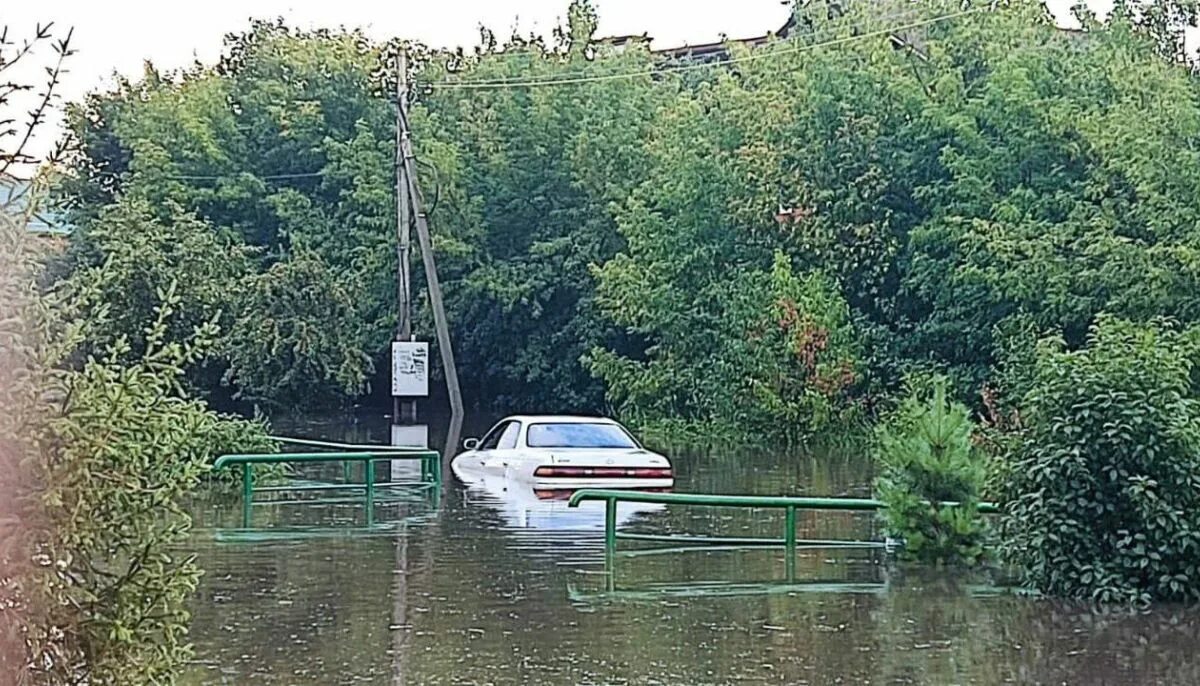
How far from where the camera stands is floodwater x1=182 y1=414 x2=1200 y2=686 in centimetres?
1127

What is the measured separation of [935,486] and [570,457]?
6797 millimetres

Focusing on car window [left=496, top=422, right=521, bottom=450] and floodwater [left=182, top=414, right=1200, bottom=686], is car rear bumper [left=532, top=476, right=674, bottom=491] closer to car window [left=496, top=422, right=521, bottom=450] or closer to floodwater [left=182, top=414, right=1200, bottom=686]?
car window [left=496, top=422, right=521, bottom=450]

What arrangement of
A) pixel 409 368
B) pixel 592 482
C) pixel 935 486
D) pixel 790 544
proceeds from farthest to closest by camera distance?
pixel 409 368, pixel 592 482, pixel 790 544, pixel 935 486

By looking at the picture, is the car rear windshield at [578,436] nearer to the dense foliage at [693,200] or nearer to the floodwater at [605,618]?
the floodwater at [605,618]

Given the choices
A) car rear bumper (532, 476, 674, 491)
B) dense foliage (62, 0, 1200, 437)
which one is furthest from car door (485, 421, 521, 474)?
dense foliage (62, 0, 1200, 437)

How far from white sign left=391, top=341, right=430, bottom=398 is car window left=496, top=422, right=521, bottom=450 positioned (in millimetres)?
17953

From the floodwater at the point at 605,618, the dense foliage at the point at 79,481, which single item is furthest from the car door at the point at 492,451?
the dense foliage at the point at 79,481

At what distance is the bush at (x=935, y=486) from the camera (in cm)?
1532

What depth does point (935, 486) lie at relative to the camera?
1545 centimetres

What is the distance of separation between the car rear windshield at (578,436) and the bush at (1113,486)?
8501 millimetres

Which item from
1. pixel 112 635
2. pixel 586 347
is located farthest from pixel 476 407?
pixel 112 635

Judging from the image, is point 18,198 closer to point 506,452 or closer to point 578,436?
point 578,436

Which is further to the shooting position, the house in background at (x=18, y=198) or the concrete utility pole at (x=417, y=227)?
the concrete utility pole at (x=417, y=227)

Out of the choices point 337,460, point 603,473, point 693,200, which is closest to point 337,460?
point 337,460
